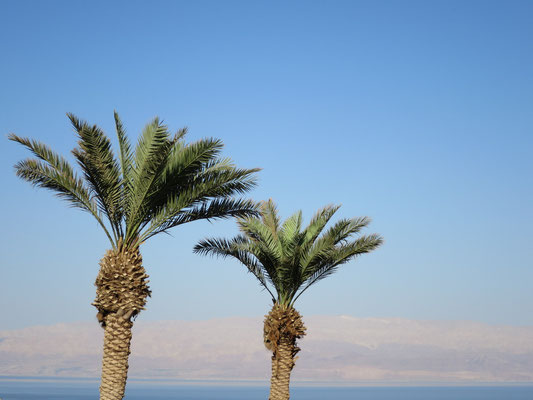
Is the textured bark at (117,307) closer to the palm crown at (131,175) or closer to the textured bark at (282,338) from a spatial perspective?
the palm crown at (131,175)

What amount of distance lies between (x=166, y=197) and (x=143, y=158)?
48.6 inches

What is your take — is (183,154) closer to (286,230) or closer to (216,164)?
(216,164)

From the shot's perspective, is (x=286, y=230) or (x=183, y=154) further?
(x=286, y=230)

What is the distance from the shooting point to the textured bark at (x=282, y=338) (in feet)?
73.8

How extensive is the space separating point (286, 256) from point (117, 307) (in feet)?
24.5

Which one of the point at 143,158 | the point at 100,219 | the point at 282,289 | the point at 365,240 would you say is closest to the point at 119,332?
the point at 100,219

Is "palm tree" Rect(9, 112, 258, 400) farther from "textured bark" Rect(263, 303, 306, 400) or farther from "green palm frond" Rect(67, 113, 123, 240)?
"textured bark" Rect(263, 303, 306, 400)

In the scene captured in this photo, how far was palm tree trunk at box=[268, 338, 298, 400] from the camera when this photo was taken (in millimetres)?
22297

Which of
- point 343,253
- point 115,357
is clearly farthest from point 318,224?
point 115,357

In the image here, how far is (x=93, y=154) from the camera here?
16.7 meters

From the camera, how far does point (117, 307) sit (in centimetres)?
1606

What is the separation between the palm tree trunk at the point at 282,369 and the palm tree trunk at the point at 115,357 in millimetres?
7500

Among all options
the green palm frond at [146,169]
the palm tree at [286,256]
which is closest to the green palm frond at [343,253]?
the palm tree at [286,256]

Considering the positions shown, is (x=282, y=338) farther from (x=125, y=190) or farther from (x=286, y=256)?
(x=125, y=190)
